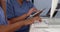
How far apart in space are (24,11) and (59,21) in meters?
0.44

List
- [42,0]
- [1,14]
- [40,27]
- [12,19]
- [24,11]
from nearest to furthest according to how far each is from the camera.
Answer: [1,14] < [40,27] < [12,19] < [24,11] < [42,0]

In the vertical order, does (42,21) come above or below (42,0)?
below

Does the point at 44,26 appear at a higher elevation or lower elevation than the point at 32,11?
lower

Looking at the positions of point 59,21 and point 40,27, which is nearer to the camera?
point 40,27

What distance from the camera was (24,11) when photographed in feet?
5.58

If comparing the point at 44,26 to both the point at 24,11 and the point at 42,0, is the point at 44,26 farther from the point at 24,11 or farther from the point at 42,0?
the point at 42,0

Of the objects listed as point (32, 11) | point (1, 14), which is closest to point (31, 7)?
point (32, 11)


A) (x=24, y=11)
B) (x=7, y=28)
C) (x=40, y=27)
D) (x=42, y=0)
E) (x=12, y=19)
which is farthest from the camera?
(x=42, y=0)

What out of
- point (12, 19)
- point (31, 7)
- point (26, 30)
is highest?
point (31, 7)

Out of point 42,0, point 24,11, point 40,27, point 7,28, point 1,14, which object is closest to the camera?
point 7,28

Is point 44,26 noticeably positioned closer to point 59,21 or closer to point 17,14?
point 59,21

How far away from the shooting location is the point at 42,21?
1.64 meters

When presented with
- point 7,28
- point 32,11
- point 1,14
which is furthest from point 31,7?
point 7,28

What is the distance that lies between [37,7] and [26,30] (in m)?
0.43
